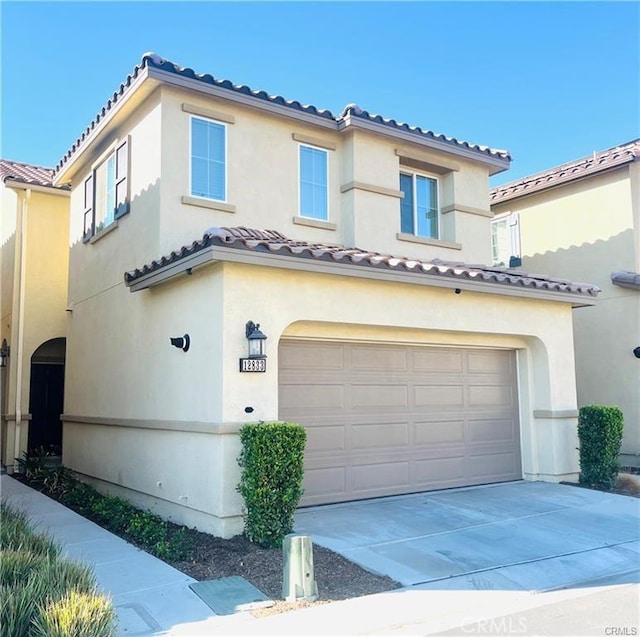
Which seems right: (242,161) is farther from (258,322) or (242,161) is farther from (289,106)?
(258,322)

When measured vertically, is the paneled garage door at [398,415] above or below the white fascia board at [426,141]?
below

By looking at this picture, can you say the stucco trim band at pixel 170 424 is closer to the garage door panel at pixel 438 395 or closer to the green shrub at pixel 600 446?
A: the garage door panel at pixel 438 395

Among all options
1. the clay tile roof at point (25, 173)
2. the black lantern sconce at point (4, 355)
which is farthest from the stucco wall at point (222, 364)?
the clay tile roof at point (25, 173)

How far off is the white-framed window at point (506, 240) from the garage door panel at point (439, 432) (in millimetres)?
7026

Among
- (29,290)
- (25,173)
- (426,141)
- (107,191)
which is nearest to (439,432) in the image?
(426,141)

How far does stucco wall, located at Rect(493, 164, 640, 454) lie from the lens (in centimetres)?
1378

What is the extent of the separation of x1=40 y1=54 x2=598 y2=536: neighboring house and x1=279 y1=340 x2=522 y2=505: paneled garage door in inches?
1.2

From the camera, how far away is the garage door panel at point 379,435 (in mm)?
9914

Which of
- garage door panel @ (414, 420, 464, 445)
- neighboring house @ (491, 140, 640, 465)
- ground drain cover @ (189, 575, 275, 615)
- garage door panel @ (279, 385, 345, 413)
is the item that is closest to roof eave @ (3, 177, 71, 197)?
garage door panel @ (279, 385, 345, 413)

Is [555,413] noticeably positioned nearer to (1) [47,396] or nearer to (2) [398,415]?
(2) [398,415]

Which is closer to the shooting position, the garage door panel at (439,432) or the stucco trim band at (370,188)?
the garage door panel at (439,432)

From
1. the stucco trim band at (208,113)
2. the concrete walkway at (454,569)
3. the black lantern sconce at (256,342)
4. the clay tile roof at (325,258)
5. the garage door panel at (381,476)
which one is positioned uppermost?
the stucco trim band at (208,113)

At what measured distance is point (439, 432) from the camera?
10.9m

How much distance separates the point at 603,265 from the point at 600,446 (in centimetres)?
517
